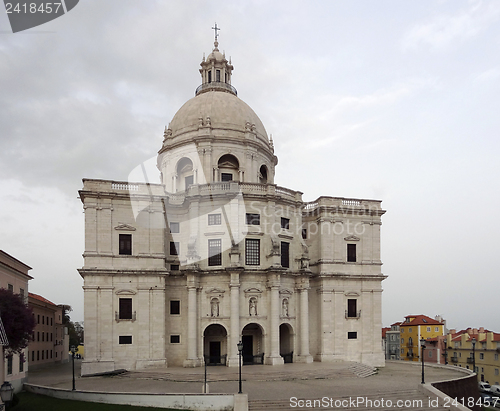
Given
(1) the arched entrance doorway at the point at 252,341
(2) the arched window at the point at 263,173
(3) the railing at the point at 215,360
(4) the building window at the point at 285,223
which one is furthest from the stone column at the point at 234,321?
(2) the arched window at the point at 263,173

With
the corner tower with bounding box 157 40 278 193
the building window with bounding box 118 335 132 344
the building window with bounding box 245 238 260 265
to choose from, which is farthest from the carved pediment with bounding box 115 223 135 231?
the building window with bounding box 245 238 260 265

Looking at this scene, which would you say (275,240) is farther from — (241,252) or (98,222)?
(98,222)

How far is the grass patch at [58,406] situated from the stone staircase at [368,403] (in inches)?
224

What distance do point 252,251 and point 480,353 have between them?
43.3 metres

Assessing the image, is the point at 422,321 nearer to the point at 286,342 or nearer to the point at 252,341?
the point at 286,342

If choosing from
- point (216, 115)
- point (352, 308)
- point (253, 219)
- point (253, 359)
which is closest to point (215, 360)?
point (253, 359)

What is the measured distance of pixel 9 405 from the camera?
28.5 metres

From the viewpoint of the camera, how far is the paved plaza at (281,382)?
29531 mm

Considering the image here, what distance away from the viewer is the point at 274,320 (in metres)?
43.8

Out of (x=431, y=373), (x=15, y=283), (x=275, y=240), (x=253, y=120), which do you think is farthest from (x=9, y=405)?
(x=253, y=120)

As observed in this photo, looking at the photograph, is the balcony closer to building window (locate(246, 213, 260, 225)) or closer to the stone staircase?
building window (locate(246, 213, 260, 225))

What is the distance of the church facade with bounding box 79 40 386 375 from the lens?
141 ft

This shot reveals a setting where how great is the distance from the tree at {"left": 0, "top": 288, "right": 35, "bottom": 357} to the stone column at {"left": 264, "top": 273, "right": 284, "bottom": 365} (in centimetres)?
2027

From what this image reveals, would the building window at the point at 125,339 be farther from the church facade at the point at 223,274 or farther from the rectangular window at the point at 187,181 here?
the rectangular window at the point at 187,181
